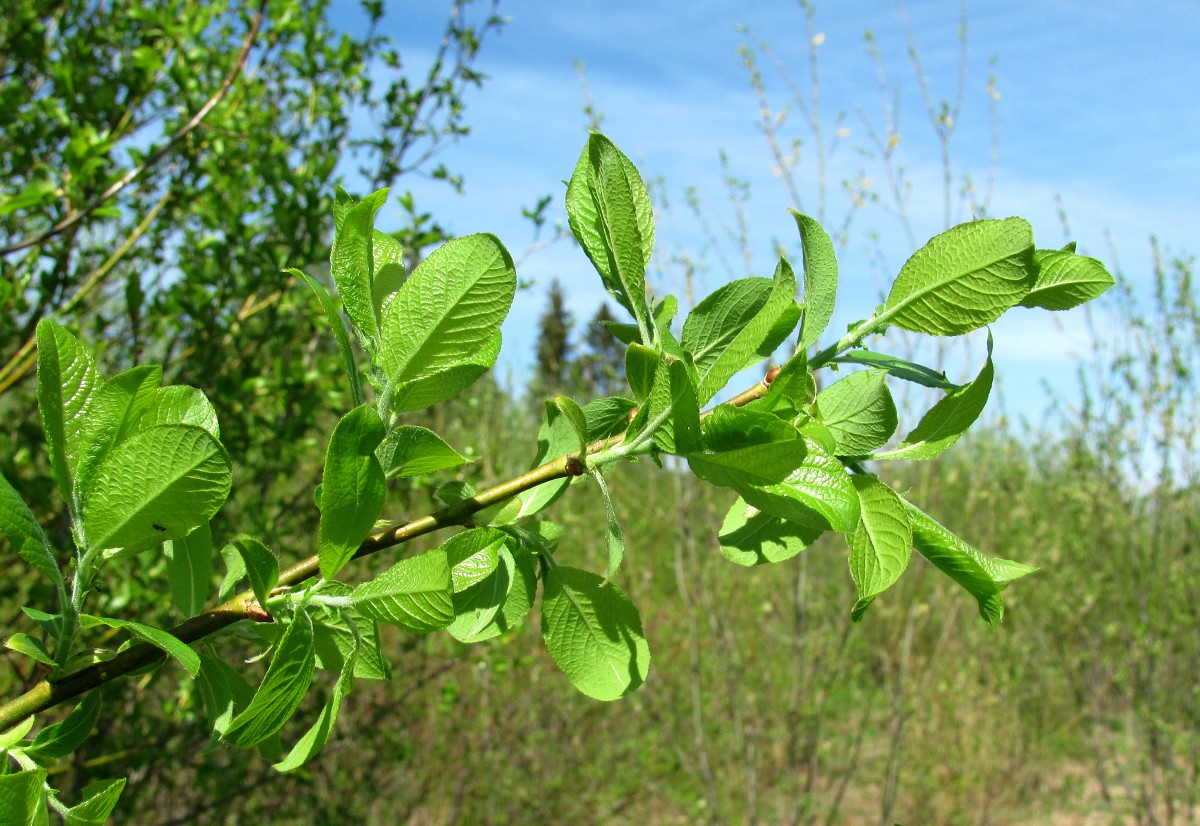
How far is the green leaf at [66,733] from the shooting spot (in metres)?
0.49

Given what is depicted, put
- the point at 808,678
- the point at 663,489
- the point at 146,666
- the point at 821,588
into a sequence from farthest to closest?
the point at 663,489, the point at 821,588, the point at 808,678, the point at 146,666

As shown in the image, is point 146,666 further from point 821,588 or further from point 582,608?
point 821,588

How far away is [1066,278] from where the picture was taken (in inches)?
22.9

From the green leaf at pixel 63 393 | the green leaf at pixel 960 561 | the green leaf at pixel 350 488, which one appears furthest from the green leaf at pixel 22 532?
the green leaf at pixel 960 561

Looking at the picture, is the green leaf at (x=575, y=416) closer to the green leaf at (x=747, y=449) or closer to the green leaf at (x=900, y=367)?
the green leaf at (x=747, y=449)

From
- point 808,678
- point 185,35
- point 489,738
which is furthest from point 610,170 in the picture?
point 489,738

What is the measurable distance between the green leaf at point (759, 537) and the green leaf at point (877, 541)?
0.20 ft

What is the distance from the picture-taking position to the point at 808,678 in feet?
13.4

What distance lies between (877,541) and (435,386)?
29cm

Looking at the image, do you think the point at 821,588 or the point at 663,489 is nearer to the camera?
the point at 821,588

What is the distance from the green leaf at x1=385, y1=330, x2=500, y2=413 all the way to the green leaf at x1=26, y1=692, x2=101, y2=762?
25 cm

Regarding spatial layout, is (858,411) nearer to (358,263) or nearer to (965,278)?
(965,278)

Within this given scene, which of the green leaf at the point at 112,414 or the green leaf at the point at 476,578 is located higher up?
the green leaf at the point at 112,414

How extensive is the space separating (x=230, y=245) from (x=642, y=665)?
5.99 feet
